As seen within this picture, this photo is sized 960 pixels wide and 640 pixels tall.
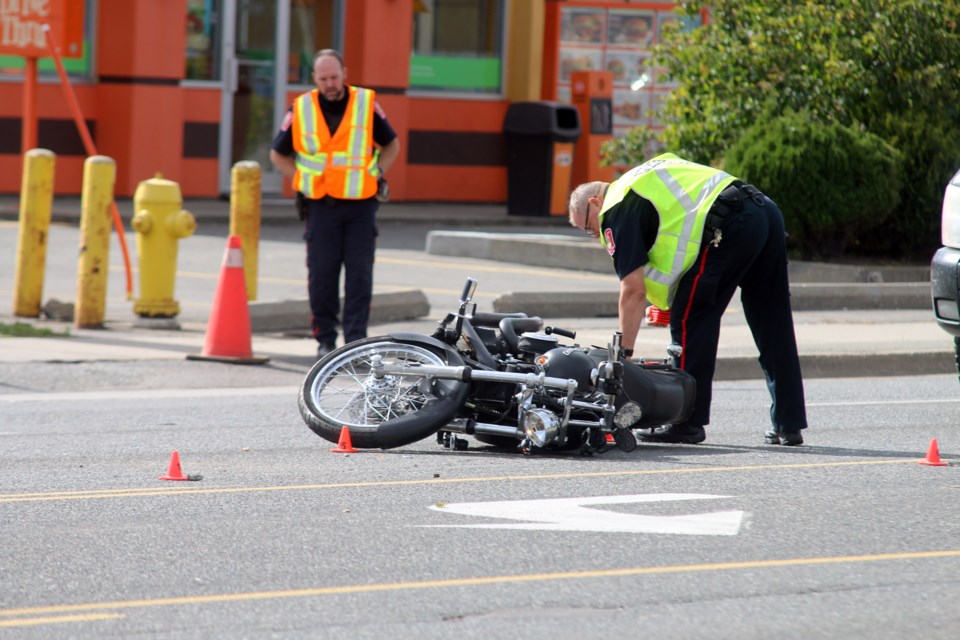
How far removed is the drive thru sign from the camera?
14.1 metres

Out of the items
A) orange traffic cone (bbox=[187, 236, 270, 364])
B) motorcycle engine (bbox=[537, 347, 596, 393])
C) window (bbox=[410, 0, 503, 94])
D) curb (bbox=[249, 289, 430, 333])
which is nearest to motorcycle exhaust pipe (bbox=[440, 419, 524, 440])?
motorcycle engine (bbox=[537, 347, 596, 393])

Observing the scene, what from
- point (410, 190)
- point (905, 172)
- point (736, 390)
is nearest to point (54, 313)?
point (736, 390)

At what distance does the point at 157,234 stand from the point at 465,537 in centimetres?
720

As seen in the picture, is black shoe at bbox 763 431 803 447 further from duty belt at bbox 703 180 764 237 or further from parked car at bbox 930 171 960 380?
duty belt at bbox 703 180 764 237

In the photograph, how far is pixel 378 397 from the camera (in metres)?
7.54

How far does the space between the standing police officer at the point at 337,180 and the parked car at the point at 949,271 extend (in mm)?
3867

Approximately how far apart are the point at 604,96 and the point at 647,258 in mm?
16466

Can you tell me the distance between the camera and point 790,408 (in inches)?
314

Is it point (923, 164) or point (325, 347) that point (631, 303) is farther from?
point (923, 164)

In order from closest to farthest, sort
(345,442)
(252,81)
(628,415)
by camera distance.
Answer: (628,415)
(345,442)
(252,81)

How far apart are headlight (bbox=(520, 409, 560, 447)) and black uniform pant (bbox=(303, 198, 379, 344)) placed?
12.3 feet

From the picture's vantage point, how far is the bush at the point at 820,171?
15.8m

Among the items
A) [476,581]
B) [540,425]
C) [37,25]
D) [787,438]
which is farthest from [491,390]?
[37,25]

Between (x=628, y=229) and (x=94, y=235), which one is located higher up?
(x=628, y=229)
